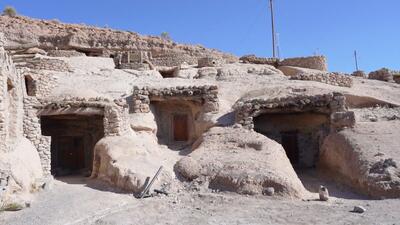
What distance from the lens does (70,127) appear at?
18062mm

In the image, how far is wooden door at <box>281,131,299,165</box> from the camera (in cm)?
1783

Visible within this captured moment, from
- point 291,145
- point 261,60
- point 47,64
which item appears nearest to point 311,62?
point 261,60

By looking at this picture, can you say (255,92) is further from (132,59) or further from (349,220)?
(349,220)

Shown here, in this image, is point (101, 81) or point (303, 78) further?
point (303, 78)

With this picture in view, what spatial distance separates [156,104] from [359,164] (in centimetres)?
842

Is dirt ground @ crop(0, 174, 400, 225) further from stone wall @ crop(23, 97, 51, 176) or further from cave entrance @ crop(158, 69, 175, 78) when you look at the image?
cave entrance @ crop(158, 69, 175, 78)

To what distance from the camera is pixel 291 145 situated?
59.2 feet

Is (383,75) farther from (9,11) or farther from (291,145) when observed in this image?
(9,11)

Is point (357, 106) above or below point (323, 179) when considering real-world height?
above

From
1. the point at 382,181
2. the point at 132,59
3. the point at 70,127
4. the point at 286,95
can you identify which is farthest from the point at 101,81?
the point at 382,181

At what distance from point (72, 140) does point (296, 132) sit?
938 centimetres

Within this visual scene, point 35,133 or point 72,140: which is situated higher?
point 35,133

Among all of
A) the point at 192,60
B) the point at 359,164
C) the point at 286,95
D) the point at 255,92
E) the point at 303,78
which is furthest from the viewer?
the point at 192,60

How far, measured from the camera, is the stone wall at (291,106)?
52.4 feet
